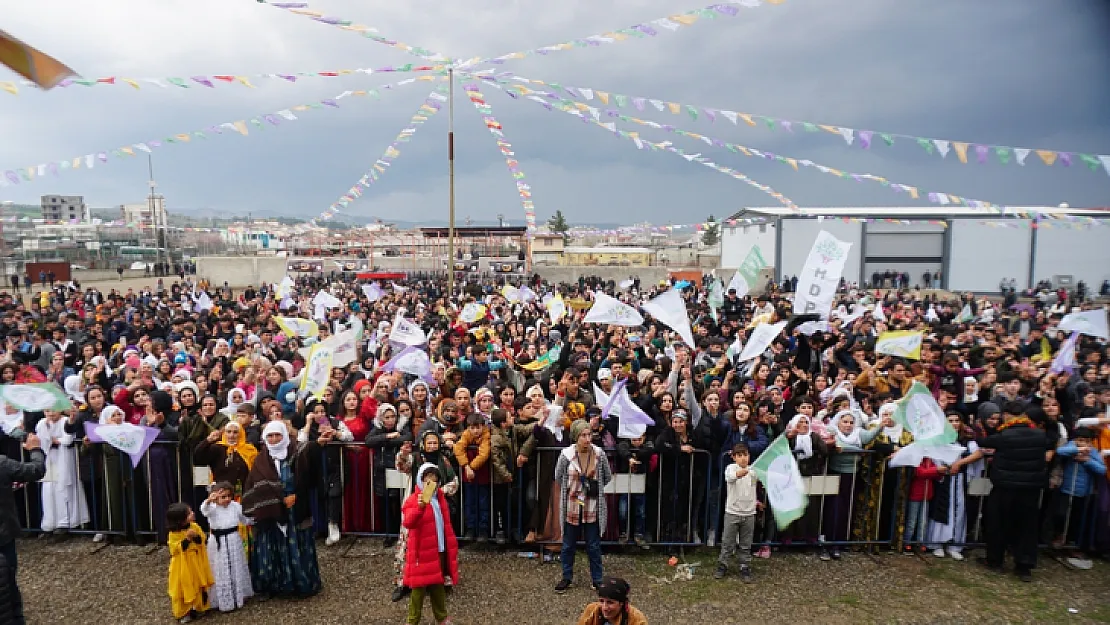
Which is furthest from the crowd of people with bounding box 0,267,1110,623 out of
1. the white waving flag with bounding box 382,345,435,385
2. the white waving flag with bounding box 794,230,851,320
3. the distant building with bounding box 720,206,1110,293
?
the distant building with bounding box 720,206,1110,293

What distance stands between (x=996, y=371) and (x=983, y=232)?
41.4m

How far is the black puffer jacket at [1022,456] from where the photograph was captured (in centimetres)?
554

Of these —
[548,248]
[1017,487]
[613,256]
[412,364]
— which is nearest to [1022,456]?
[1017,487]

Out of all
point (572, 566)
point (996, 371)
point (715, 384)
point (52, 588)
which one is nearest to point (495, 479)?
point (572, 566)

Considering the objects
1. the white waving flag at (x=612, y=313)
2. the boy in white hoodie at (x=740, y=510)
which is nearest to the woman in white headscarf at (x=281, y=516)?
the boy in white hoodie at (x=740, y=510)

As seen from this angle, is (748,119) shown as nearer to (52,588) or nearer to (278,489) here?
(278,489)

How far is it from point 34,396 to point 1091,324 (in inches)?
575

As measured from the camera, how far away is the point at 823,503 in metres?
6.20

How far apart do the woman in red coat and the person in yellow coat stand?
5.78 ft

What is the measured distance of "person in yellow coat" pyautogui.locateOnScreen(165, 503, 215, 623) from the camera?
15.9 feet

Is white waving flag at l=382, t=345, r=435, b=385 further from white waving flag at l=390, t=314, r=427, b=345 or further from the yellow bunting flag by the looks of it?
the yellow bunting flag

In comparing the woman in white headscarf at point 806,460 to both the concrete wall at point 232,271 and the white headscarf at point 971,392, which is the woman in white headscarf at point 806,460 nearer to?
the white headscarf at point 971,392

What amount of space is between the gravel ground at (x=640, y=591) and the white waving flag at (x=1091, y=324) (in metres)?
5.76

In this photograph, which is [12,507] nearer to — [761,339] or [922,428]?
[922,428]
